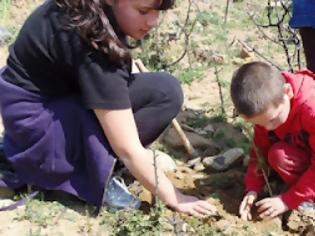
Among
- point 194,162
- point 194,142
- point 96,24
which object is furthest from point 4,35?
point 96,24

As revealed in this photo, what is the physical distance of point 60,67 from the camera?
2.70 metres

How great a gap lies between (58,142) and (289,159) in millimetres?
880

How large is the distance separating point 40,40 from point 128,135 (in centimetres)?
47

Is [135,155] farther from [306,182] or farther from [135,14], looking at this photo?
Answer: [306,182]

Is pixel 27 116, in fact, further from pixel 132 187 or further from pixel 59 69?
pixel 132 187

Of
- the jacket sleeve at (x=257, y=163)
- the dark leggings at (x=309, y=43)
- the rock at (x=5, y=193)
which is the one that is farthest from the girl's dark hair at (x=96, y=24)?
the dark leggings at (x=309, y=43)

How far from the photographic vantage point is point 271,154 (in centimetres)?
283

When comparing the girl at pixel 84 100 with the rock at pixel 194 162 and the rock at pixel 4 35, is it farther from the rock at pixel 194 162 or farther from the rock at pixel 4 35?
the rock at pixel 4 35

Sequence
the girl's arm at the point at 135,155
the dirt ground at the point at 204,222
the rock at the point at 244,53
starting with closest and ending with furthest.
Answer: the girl's arm at the point at 135,155 < the dirt ground at the point at 204,222 < the rock at the point at 244,53

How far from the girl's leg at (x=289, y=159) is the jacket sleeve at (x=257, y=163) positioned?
84mm

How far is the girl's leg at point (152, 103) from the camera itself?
290 centimetres

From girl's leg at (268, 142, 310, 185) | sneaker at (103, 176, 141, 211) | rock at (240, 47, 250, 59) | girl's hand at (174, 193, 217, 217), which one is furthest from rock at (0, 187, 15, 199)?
rock at (240, 47, 250, 59)

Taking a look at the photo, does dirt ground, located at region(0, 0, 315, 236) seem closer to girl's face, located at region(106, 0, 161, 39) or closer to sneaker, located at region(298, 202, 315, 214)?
sneaker, located at region(298, 202, 315, 214)

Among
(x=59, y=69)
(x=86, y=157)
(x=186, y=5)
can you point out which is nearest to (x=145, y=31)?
(x=59, y=69)
